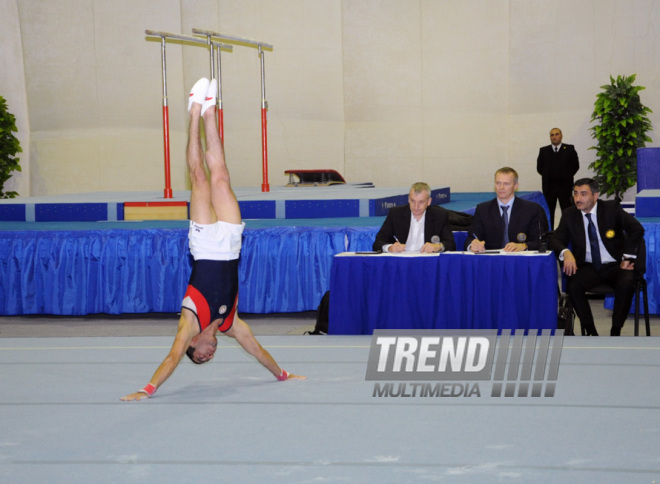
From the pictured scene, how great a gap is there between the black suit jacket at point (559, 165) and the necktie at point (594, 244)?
649 cm

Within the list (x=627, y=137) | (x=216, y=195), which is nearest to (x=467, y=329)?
(x=216, y=195)

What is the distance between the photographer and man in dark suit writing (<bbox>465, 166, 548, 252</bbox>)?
5.91m

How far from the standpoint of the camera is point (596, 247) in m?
5.82

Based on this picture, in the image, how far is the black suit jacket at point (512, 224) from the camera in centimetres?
597

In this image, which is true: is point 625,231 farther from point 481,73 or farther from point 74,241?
point 481,73

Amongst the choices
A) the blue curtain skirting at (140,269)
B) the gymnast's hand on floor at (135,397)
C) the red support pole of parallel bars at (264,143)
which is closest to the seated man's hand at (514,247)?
the blue curtain skirting at (140,269)

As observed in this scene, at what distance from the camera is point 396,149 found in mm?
14820

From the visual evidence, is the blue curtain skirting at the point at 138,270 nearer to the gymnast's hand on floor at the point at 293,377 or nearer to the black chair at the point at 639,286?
the black chair at the point at 639,286

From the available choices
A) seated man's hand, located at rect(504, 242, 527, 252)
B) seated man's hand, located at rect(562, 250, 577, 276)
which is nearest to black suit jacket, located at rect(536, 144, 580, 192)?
seated man's hand, located at rect(562, 250, 577, 276)

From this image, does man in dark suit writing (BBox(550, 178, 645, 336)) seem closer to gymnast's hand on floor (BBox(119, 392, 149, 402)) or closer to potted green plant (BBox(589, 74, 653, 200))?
gymnast's hand on floor (BBox(119, 392, 149, 402))

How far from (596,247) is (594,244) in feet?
0.08

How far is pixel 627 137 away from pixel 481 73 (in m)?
2.79

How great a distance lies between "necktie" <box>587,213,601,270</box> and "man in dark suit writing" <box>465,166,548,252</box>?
1.14 feet

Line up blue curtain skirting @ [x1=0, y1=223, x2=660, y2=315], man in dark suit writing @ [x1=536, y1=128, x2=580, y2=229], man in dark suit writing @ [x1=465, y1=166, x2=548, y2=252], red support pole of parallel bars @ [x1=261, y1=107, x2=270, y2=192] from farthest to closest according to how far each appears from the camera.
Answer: man in dark suit writing @ [x1=536, y1=128, x2=580, y2=229], red support pole of parallel bars @ [x1=261, y1=107, x2=270, y2=192], blue curtain skirting @ [x1=0, y1=223, x2=660, y2=315], man in dark suit writing @ [x1=465, y1=166, x2=548, y2=252]
